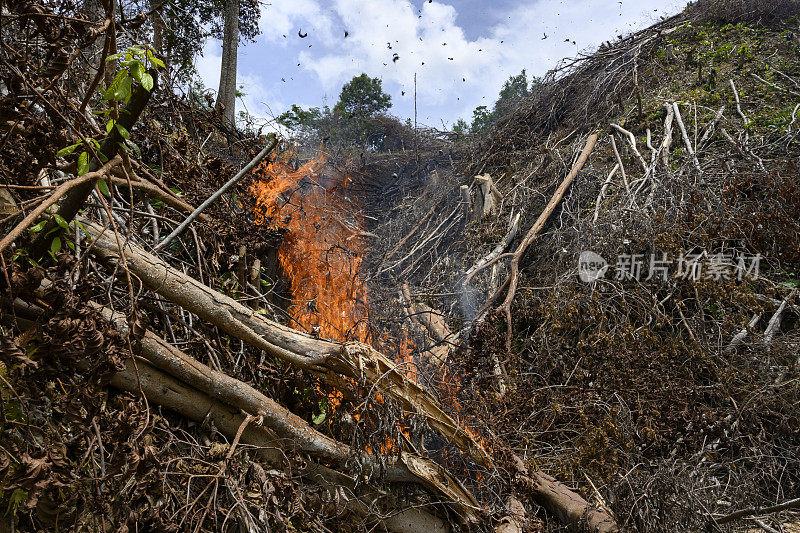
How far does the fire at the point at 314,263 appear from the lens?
14.0 ft

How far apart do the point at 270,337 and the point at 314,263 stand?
8.94ft

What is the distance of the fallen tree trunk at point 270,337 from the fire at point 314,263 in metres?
0.35

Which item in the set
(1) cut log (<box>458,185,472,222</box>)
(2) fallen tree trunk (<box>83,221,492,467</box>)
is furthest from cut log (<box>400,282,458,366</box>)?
(1) cut log (<box>458,185,472,222</box>)

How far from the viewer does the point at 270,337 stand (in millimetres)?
2434

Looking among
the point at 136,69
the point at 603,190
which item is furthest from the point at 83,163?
the point at 603,190

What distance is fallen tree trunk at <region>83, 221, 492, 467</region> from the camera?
225 cm

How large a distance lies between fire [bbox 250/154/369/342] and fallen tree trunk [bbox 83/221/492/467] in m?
0.35

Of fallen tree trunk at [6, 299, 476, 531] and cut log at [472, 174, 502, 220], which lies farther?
cut log at [472, 174, 502, 220]

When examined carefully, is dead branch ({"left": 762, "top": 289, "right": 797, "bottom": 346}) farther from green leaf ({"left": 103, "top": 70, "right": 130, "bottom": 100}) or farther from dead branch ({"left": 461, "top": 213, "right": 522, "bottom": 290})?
green leaf ({"left": 103, "top": 70, "right": 130, "bottom": 100})

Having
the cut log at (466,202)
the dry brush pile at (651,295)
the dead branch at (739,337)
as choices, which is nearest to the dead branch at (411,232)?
the dry brush pile at (651,295)

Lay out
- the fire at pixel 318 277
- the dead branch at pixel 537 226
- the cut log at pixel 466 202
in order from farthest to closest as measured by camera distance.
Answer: the cut log at pixel 466 202 < the dead branch at pixel 537 226 < the fire at pixel 318 277

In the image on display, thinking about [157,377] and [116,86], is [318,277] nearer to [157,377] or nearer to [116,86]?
[157,377]

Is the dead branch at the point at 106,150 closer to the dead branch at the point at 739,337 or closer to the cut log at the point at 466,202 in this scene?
the dead branch at the point at 739,337

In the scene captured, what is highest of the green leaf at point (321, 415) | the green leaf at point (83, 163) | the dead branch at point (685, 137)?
the dead branch at point (685, 137)
